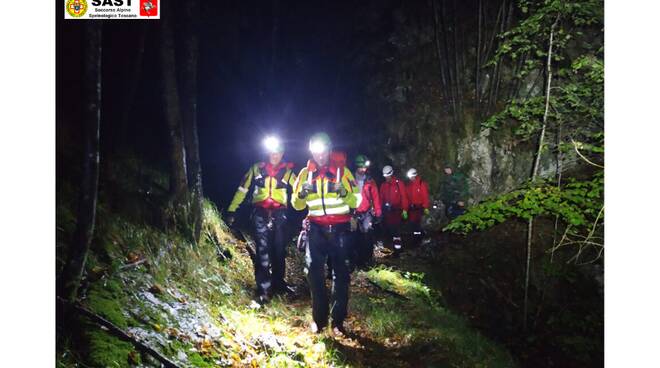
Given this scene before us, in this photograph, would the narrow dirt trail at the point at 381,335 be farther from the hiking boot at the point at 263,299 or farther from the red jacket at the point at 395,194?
the red jacket at the point at 395,194

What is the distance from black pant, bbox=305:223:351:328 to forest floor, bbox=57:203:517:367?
27 cm

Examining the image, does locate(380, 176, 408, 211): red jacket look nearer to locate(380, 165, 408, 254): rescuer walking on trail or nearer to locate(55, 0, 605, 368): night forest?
locate(380, 165, 408, 254): rescuer walking on trail

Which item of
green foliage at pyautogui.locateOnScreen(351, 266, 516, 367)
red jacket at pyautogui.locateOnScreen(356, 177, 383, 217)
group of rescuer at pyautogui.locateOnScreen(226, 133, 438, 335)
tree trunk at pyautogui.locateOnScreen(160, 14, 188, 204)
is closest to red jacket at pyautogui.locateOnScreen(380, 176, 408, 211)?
group of rescuer at pyautogui.locateOnScreen(226, 133, 438, 335)

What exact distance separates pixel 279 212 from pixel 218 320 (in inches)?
70.0

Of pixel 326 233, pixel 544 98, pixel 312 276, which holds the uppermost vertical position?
pixel 544 98

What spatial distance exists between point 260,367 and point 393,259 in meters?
5.10

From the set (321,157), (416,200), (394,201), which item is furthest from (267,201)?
(416,200)

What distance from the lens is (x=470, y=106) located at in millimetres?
10055

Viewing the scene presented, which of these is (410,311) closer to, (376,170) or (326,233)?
(326,233)

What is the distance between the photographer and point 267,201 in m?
5.23

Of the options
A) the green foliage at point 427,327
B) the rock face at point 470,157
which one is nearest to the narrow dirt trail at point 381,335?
the green foliage at point 427,327

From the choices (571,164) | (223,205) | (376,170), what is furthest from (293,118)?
(571,164)

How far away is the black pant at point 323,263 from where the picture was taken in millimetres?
4391

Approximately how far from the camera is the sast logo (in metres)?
3.75
